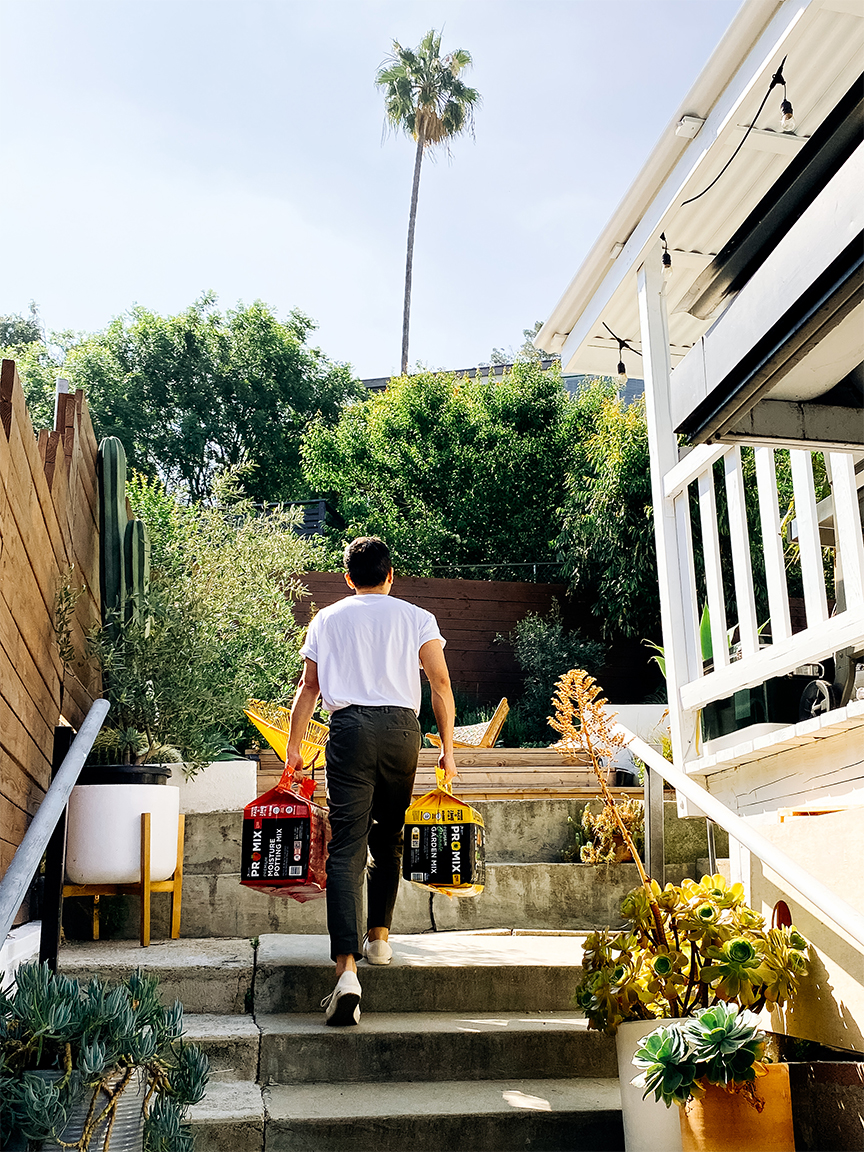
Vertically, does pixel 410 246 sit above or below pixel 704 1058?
above

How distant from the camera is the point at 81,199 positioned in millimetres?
8914

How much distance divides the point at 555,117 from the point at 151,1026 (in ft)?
16.1

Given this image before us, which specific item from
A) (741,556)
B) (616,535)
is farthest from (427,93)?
(741,556)

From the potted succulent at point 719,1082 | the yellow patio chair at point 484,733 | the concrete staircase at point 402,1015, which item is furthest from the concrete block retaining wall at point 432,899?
the yellow patio chair at point 484,733

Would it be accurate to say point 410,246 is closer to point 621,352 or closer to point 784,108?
point 621,352

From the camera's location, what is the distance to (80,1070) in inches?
72.9

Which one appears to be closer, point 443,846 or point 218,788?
point 443,846

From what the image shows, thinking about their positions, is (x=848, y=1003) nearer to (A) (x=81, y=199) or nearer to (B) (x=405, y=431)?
(A) (x=81, y=199)

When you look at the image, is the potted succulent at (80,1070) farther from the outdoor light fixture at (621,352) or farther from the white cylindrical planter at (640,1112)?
the outdoor light fixture at (621,352)

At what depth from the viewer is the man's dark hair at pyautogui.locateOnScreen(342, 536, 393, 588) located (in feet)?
12.6

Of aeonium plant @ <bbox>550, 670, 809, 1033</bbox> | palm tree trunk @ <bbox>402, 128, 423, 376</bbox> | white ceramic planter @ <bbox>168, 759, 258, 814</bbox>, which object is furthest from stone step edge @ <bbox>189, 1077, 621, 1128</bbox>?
palm tree trunk @ <bbox>402, 128, 423, 376</bbox>

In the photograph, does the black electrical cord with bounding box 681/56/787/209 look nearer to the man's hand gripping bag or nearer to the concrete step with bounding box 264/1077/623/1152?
the man's hand gripping bag

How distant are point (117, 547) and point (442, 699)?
201 cm

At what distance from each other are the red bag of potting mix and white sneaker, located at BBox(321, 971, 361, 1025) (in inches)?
16.8
